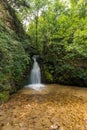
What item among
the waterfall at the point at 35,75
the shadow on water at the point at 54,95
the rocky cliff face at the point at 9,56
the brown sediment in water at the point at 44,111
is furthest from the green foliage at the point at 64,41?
the brown sediment in water at the point at 44,111

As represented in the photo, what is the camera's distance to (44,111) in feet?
20.3

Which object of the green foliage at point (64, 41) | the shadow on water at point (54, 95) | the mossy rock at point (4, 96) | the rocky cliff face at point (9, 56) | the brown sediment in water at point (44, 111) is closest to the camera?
the brown sediment in water at point (44, 111)

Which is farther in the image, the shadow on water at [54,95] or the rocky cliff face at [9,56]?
the shadow on water at [54,95]

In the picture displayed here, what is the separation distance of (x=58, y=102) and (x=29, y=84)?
3737 mm

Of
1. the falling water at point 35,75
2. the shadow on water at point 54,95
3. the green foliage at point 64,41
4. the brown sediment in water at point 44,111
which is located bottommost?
the brown sediment in water at point 44,111

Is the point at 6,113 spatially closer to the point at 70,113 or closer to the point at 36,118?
the point at 36,118

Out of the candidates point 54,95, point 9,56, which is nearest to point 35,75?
point 54,95

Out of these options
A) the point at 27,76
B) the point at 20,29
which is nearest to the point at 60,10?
the point at 20,29

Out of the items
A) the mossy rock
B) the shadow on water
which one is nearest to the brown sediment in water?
the shadow on water

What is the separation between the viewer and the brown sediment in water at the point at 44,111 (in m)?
5.18

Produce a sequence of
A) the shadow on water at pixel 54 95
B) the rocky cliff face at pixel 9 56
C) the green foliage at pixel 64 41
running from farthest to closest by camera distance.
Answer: the green foliage at pixel 64 41 < the shadow on water at pixel 54 95 < the rocky cliff face at pixel 9 56

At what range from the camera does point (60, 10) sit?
11594 millimetres

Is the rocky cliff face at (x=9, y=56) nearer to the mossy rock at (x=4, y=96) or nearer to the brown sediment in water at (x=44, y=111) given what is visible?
the mossy rock at (x=4, y=96)

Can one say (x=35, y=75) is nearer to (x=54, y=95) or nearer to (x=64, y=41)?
(x=64, y=41)
